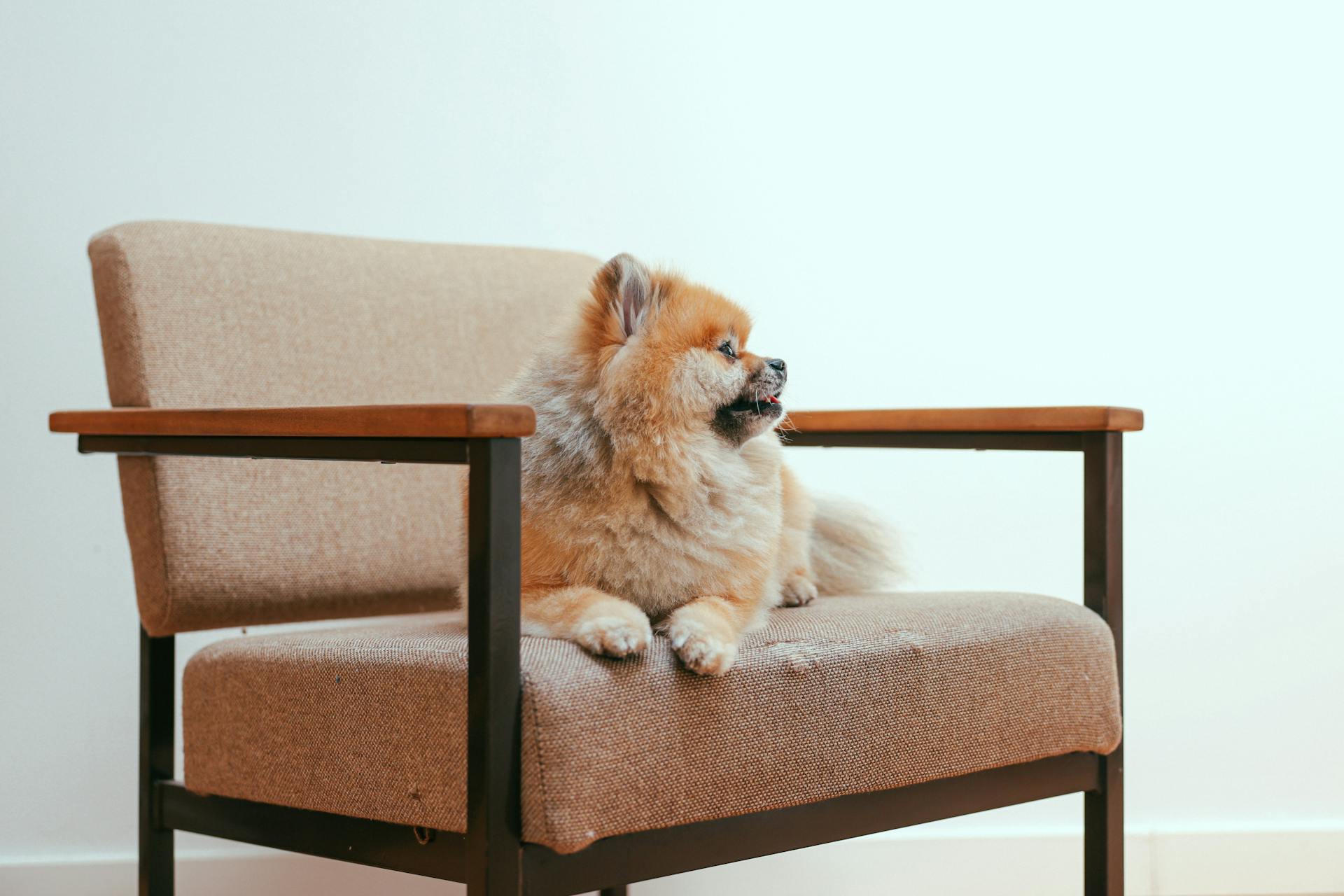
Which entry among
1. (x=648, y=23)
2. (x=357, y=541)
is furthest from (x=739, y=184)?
(x=357, y=541)

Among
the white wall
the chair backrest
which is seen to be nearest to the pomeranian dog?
the chair backrest

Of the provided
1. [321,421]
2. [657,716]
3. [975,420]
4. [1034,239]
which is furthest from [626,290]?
[1034,239]

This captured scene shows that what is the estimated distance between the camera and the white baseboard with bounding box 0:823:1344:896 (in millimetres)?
2422

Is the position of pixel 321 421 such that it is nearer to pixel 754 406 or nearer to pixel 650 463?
pixel 650 463

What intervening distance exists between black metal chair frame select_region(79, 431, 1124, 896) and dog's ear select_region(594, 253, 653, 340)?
37 cm

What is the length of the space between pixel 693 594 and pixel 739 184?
4.45ft

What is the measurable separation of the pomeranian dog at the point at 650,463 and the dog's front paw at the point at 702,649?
1.9 inches

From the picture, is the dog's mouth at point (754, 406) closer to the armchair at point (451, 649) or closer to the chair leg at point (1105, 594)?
the armchair at point (451, 649)

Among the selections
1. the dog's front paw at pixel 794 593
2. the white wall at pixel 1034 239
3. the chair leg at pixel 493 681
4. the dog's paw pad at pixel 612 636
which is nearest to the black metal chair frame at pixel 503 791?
the chair leg at pixel 493 681

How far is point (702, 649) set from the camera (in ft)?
3.94

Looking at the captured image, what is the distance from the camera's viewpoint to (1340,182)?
2664mm

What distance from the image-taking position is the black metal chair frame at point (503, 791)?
3.66 feet

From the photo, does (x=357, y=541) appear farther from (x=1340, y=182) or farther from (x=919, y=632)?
(x=1340, y=182)

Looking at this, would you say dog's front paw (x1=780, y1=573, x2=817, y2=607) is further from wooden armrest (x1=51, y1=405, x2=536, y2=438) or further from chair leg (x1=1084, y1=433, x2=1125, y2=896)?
wooden armrest (x1=51, y1=405, x2=536, y2=438)
